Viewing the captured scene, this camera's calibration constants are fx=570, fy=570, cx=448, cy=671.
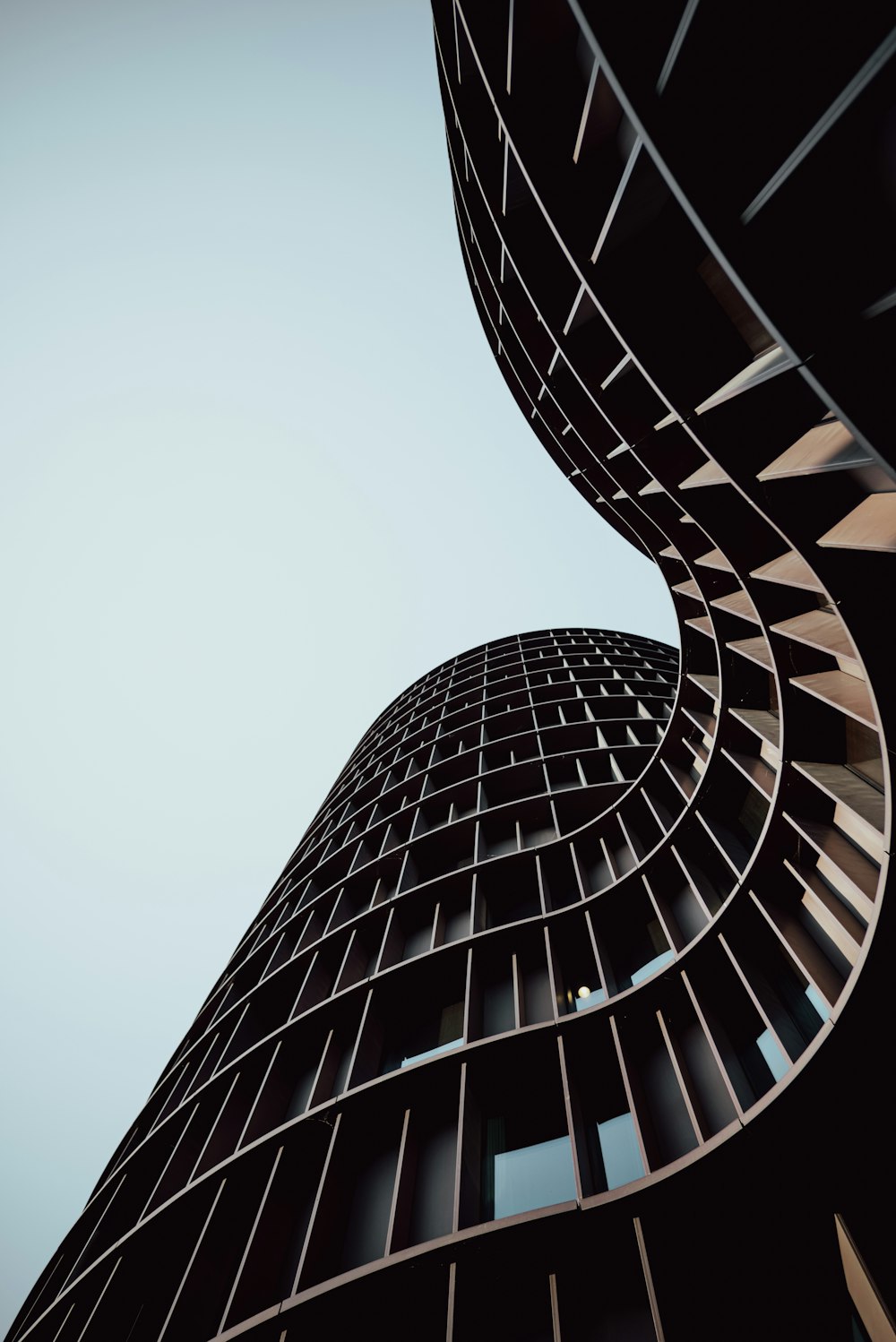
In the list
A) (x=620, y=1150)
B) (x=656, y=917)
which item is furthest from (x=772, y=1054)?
(x=656, y=917)

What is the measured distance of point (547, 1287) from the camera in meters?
7.41

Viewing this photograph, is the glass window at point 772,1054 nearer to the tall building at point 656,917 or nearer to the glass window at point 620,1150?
the tall building at point 656,917

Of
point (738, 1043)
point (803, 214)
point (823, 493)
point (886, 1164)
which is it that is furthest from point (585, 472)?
point (886, 1164)

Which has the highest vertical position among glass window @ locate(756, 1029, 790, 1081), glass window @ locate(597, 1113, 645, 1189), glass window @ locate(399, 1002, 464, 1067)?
glass window @ locate(399, 1002, 464, 1067)

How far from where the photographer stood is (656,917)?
42.9ft

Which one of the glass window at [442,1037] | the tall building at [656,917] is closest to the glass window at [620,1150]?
the tall building at [656,917]

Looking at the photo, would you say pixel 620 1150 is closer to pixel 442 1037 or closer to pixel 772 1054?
pixel 772 1054

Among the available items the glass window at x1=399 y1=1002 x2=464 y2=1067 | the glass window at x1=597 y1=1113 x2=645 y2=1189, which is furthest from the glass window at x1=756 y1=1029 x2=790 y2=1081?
the glass window at x1=399 y1=1002 x2=464 y2=1067

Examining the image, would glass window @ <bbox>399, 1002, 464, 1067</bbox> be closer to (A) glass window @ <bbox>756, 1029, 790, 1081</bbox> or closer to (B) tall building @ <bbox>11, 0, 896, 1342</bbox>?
(B) tall building @ <bbox>11, 0, 896, 1342</bbox>

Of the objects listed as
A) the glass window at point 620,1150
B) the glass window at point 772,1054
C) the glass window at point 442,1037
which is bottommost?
the glass window at point 772,1054

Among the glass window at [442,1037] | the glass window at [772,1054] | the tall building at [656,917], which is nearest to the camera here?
the tall building at [656,917]

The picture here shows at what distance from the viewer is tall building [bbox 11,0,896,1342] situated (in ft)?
16.4

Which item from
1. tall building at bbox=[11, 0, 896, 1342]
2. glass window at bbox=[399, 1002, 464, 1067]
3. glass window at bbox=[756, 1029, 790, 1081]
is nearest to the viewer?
tall building at bbox=[11, 0, 896, 1342]

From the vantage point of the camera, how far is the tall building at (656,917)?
4988 millimetres
